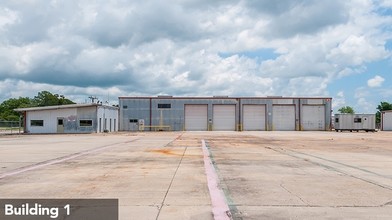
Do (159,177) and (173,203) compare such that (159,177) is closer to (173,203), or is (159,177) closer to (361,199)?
(173,203)

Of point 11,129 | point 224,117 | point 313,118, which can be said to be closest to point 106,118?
point 11,129

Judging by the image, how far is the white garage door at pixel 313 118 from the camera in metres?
75.9

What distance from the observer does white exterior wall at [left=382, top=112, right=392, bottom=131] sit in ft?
271

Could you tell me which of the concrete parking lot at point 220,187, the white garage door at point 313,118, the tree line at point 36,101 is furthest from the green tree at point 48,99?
the concrete parking lot at point 220,187

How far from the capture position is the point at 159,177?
12.3 meters

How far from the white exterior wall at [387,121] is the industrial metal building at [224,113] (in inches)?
586

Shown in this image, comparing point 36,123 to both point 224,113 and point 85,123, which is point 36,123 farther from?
point 224,113

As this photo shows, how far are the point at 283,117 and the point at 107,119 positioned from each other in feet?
99.8

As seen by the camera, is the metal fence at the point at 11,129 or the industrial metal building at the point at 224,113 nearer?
the metal fence at the point at 11,129

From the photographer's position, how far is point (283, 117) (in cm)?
7562

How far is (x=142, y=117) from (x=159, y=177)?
61.9 metres

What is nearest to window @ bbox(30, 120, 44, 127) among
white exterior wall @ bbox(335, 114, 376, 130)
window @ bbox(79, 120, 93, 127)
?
window @ bbox(79, 120, 93, 127)

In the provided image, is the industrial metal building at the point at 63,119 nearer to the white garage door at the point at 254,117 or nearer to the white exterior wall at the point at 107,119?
the white exterior wall at the point at 107,119

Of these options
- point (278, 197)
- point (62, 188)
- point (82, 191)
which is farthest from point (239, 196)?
point (62, 188)
